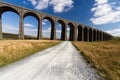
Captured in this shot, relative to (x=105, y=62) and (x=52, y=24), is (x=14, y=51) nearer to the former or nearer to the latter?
(x=105, y=62)

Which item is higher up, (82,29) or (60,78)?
(82,29)

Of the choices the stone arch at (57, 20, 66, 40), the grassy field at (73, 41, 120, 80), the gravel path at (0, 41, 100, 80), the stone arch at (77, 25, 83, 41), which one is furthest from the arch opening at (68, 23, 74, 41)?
the gravel path at (0, 41, 100, 80)

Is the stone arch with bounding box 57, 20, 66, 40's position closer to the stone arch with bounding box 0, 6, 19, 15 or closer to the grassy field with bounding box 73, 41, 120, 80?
the stone arch with bounding box 0, 6, 19, 15

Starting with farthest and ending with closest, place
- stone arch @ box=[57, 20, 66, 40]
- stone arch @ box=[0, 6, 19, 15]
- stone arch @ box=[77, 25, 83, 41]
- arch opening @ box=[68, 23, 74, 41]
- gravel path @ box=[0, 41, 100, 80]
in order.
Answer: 1. stone arch @ box=[77, 25, 83, 41]
2. arch opening @ box=[68, 23, 74, 41]
3. stone arch @ box=[57, 20, 66, 40]
4. stone arch @ box=[0, 6, 19, 15]
5. gravel path @ box=[0, 41, 100, 80]

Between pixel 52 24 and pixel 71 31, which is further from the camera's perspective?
pixel 71 31

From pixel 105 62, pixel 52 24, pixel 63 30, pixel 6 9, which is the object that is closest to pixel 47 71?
pixel 105 62

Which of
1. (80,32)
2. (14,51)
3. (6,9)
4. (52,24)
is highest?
(6,9)

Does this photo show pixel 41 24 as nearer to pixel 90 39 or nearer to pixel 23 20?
pixel 23 20

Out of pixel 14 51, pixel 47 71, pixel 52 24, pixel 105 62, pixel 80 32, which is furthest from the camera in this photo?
pixel 80 32

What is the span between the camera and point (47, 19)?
73.8 meters

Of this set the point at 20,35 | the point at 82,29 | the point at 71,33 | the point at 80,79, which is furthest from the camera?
the point at 82,29

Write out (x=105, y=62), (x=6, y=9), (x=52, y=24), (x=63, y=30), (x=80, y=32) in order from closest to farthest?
(x=105, y=62) → (x=6, y=9) → (x=52, y=24) → (x=63, y=30) → (x=80, y=32)

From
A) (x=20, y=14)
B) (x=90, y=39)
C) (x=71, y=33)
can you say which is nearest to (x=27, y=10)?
(x=20, y=14)

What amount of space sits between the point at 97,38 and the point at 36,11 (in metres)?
81.8
